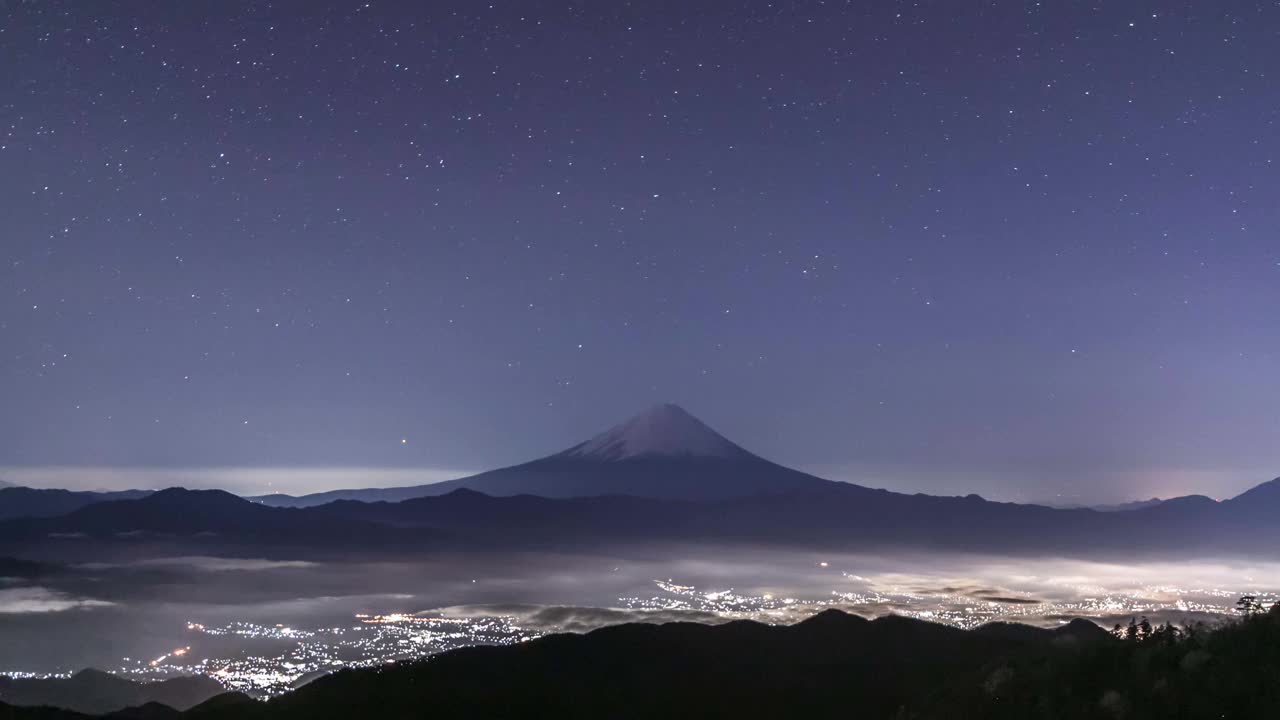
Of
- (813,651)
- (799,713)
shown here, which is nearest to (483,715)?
(799,713)

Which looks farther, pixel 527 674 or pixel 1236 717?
pixel 527 674

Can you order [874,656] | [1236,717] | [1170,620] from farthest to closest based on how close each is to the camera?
[874,656] < [1170,620] < [1236,717]

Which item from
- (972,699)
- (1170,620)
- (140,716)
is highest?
(1170,620)

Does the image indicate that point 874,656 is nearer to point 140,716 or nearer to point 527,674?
point 527,674

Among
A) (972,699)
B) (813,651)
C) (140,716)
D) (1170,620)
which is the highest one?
(1170,620)

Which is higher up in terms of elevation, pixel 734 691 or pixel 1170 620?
pixel 1170 620

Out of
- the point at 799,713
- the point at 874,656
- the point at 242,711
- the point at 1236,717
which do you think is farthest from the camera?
the point at 874,656

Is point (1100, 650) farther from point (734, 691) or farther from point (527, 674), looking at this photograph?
point (527, 674)

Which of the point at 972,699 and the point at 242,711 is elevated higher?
the point at 972,699

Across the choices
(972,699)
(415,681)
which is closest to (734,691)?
(415,681)
